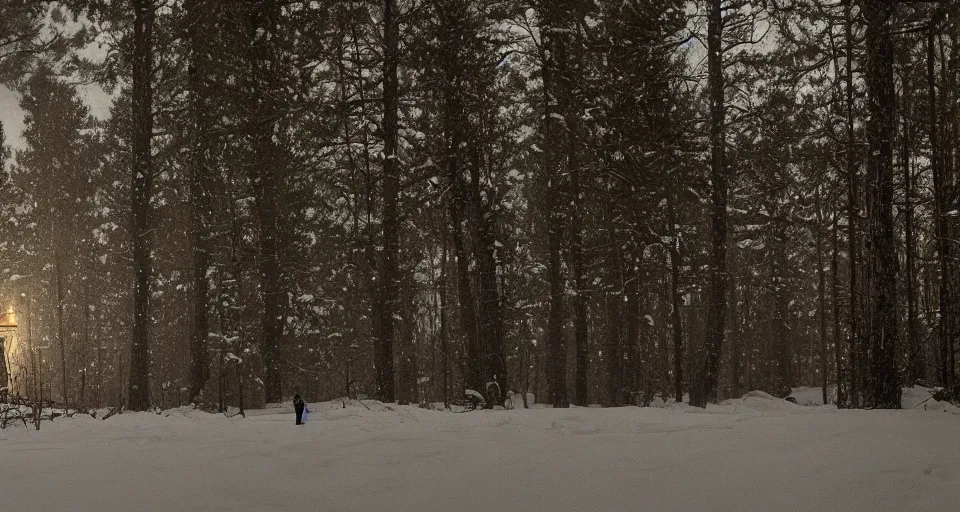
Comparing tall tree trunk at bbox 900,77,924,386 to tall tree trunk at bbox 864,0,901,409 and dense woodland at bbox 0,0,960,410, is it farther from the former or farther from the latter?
tall tree trunk at bbox 864,0,901,409

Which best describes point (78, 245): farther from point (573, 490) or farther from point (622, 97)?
point (573, 490)

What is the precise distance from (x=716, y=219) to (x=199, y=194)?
524 inches

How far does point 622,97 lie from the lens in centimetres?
1758

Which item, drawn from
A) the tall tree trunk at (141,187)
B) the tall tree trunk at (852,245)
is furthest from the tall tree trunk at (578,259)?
the tall tree trunk at (141,187)

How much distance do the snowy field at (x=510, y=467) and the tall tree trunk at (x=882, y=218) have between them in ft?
2.82

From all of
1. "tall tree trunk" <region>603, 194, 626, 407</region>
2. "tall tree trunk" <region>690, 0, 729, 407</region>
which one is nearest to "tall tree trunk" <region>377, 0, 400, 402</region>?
"tall tree trunk" <region>603, 194, 626, 407</region>

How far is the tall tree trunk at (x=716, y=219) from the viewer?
15.8 metres

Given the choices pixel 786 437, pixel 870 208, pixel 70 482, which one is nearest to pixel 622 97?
pixel 870 208

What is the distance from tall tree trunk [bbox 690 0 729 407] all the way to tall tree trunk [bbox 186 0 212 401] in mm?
11681

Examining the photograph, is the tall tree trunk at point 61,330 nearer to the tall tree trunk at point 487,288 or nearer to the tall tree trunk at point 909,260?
the tall tree trunk at point 487,288

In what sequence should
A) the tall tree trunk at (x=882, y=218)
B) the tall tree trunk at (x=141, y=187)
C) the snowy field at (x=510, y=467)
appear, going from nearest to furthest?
the snowy field at (x=510, y=467), the tall tree trunk at (x=882, y=218), the tall tree trunk at (x=141, y=187)

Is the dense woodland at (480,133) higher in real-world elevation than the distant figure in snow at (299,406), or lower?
higher

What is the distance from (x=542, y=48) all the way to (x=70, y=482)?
45.7 ft

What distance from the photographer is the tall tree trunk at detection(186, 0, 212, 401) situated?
1670 cm
